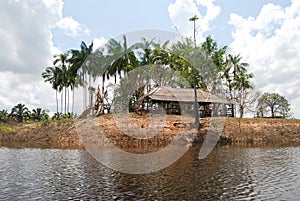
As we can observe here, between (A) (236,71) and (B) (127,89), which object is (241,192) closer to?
(B) (127,89)

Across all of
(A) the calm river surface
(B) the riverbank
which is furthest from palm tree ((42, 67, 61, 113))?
(A) the calm river surface

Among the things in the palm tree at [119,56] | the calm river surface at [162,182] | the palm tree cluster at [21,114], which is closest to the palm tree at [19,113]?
the palm tree cluster at [21,114]

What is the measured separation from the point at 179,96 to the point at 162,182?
112 feet

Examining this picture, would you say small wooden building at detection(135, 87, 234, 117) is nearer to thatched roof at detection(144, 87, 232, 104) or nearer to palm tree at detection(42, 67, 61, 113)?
thatched roof at detection(144, 87, 232, 104)

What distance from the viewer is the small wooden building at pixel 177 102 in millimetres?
47844

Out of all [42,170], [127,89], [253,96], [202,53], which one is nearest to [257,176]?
[42,170]

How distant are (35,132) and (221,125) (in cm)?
2759

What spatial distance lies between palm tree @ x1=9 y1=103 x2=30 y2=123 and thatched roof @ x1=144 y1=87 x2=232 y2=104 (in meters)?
34.2

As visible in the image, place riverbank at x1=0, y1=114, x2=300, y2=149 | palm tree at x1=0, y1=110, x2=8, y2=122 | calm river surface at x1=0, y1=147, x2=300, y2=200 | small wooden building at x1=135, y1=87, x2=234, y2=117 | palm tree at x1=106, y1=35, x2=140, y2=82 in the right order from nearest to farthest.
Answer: calm river surface at x1=0, y1=147, x2=300, y2=200
riverbank at x1=0, y1=114, x2=300, y2=149
small wooden building at x1=135, y1=87, x2=234, y2=117
palm tree at x1=106, y1=35, x2=140, y2=82
palm tree at x1=0, y1=110, x2=8, y2=122

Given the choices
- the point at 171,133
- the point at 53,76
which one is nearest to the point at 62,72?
the point at 53,76

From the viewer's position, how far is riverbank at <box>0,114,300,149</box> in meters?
38.8

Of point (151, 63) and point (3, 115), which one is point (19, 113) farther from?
point (151, 63)

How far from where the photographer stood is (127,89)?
200 feet

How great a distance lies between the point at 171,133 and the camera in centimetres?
3891
